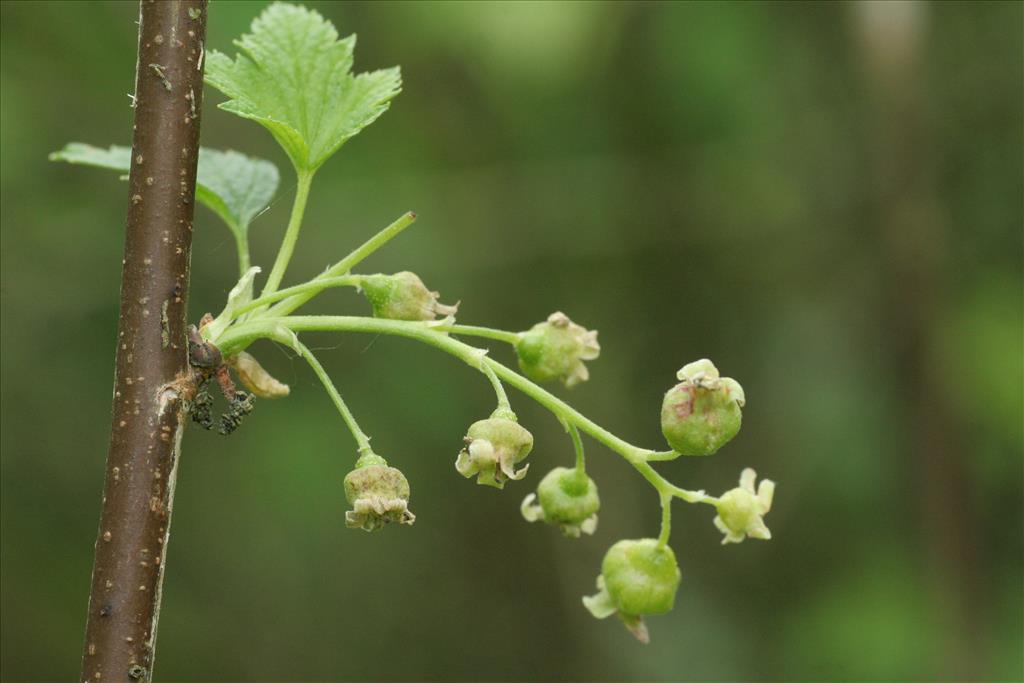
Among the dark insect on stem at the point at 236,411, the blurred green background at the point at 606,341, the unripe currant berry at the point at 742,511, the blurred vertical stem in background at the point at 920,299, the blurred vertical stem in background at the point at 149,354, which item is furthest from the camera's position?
the blurred green background at the point at 606,341

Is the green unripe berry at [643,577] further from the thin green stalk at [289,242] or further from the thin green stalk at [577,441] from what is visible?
the thin green stalk at [289,242]

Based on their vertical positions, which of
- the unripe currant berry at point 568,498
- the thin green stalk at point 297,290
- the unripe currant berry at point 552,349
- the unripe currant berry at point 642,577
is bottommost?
the unripe currant berry at point 642,577

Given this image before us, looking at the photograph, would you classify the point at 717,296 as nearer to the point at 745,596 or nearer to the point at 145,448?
the point at 745,596

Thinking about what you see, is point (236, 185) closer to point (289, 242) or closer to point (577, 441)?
point (289, 242)

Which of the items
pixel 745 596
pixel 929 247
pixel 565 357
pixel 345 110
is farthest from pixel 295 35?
pixel 745 596

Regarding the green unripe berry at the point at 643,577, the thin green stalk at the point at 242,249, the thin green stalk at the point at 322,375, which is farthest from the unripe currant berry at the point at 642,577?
the thin green stalk at the point at 242,249

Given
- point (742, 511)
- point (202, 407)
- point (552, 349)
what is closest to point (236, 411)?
point (202, 407)

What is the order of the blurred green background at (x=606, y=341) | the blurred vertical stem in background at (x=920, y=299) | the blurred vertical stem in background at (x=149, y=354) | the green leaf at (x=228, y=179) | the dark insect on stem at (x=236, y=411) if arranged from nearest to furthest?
the blurred vertical stem in background at (x=149, y=354)
the dark insect on stem at (x=236, y=411)
the green leaf at (x=228, y=179)
the blurred vertical stem in background at (x=920, y=299)
the blurred green background at (x=606, y=341)
